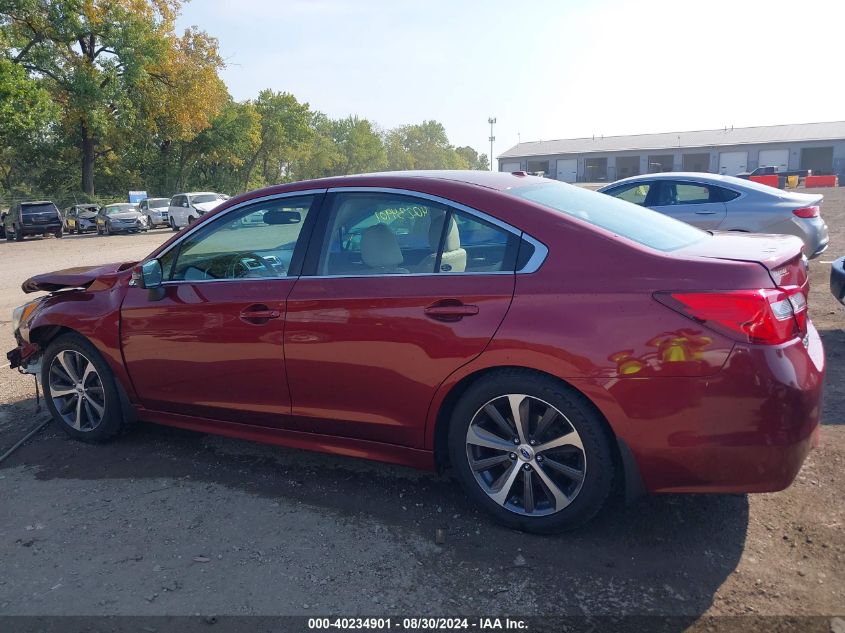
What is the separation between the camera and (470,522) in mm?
3553

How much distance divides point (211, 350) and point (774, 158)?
70.3m

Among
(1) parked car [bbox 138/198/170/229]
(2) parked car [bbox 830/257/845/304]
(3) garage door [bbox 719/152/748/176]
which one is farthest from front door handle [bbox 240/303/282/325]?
(3) garage door [bbox 719/152/748/176]

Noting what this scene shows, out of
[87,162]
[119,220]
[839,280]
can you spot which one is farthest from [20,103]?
[839,280]

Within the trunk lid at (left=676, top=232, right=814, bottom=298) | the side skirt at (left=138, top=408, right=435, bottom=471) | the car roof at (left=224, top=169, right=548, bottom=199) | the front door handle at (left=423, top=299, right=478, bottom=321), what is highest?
the car roof at (left=224, top=169, right=548, bottom=199)

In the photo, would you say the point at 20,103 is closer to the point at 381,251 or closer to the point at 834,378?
the point at 381,251

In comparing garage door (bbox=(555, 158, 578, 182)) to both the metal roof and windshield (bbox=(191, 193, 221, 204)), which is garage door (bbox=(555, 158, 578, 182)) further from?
windshield (bbox=(191, 193, 221, 204))

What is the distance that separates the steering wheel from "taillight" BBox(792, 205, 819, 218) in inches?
314

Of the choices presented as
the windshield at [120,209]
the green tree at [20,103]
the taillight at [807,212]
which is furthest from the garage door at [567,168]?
the taillight at [807,212]

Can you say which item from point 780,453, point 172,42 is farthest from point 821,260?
point 172,42

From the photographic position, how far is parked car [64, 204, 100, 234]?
3756 centimetres

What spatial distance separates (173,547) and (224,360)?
1.09 meters

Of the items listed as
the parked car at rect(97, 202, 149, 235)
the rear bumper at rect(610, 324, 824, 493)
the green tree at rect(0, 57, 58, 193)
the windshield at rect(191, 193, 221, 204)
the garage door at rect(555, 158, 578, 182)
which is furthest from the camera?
the garage door at rect(555, 158, 578, 182)

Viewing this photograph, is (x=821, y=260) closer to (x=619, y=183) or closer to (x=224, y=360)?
(x=619, y=183)

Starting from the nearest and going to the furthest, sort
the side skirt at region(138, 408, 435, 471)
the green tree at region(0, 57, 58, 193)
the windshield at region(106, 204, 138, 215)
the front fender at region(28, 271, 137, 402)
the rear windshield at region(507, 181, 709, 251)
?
the rear windshield at region(507, 181, 709, 251) → the side skirt at region(138, 408, 435, 471) → the front fender at region(28, 271, 137, 402) → the green tree at region(0, 57, 58, 193) → the windshield at region(106, 204, 138, 215)
